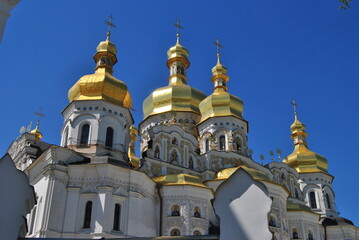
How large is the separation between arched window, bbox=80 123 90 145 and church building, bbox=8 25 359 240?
0.06m

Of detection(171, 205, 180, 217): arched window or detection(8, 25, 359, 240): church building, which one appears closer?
detection(8, 25, 359, 240): church building

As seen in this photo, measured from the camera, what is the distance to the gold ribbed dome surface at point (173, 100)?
31828 mm

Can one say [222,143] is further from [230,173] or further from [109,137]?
[109,137]

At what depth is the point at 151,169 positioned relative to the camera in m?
24.0

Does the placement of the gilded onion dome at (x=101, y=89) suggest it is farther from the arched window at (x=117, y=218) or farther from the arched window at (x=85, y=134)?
the arched window at (x=117, y=218)

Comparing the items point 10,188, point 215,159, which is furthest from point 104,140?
point 10,188

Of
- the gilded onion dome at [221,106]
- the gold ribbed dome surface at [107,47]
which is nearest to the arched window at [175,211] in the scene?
the gilded onion dome at [221,106]

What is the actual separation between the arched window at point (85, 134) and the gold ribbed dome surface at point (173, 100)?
9189mm

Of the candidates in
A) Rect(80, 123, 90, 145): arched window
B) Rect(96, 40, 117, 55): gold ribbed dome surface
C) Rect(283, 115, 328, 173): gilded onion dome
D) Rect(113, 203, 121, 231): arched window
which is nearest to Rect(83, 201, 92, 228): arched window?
Rect(113, 203, 121, 231): arched window

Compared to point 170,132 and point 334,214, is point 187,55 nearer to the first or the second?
point 170,132

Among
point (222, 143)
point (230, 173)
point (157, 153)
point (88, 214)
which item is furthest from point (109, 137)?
point (222, 143)

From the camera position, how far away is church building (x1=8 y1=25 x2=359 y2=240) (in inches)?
762

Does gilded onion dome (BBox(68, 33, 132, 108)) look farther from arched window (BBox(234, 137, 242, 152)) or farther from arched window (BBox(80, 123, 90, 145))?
arched window (BBox(234, 137, 242, 152))

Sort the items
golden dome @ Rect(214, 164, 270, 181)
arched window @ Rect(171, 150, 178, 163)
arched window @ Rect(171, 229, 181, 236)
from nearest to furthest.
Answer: arched window @ Rect(171, 229, 181, 236), golden dome @ Rect(214, 164, 270, 181), arched window @ Rect(171, 150, 178, 163)
